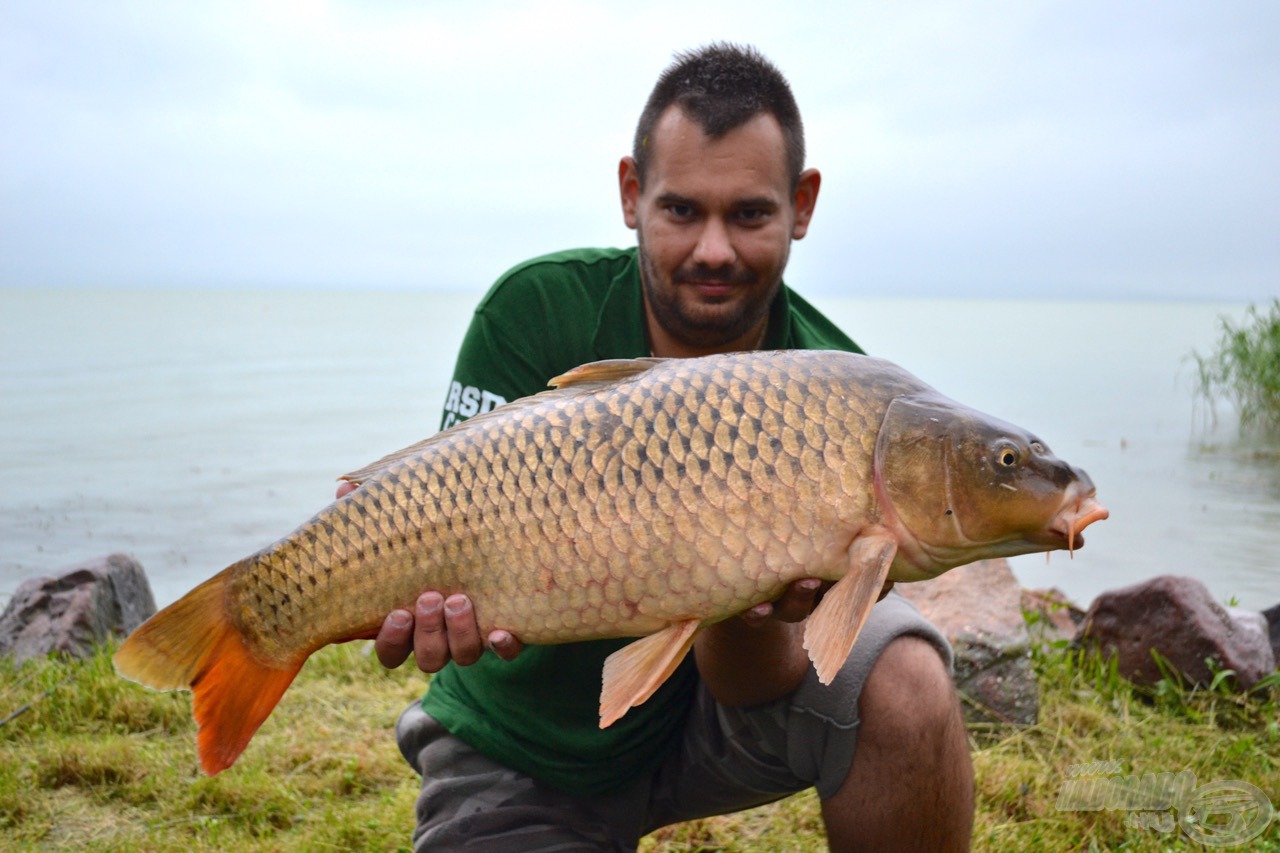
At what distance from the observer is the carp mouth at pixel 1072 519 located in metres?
1.47

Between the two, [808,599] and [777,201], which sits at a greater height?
[777,201]

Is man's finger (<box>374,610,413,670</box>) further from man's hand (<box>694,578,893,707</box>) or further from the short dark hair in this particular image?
the short dark hair

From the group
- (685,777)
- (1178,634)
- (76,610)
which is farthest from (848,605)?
(76,610)

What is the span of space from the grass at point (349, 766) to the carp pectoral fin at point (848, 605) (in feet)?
3.44

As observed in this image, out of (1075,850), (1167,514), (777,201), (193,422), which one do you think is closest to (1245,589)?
(1167,514)

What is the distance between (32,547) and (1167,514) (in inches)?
259

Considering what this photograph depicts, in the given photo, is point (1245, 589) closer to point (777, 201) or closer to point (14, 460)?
point (777, 201)

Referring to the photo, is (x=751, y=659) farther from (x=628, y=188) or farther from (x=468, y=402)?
(x=628, y=188)

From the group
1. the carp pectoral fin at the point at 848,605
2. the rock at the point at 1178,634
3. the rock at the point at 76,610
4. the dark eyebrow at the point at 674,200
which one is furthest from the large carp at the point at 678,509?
the rock at the point at 76,610

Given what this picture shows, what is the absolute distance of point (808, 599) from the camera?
155 cm

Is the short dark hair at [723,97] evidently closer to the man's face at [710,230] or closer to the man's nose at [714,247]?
the man's face at [710,230]

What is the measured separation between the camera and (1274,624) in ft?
11.3

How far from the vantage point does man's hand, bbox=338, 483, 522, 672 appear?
64.6 inches

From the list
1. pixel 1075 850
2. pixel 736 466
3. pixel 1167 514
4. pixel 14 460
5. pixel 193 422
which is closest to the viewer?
pixel 736 466
